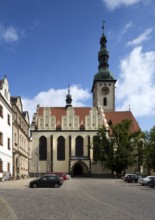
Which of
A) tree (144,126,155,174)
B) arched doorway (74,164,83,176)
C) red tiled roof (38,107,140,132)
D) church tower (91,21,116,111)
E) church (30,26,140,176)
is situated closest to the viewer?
tree (144,126,155,174)

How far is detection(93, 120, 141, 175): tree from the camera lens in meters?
72.6

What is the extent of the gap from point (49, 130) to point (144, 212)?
239ft

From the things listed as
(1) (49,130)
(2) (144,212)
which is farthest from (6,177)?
(1) (49,130)

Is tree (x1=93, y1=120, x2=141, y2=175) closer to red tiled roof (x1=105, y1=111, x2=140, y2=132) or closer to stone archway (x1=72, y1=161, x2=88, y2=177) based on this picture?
stone archway (x1=72, y1=161, x2=88, y2=177)

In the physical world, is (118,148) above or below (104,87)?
below

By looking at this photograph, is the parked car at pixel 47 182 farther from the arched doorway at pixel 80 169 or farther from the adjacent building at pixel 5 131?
the arched doorway at pixel 80 169

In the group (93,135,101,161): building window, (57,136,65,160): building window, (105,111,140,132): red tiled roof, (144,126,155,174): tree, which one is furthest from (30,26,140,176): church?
(144,126,155,174): tree

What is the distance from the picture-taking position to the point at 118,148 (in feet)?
241

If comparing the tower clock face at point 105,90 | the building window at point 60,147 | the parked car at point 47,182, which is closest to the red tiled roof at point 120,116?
the tower clock face at point 105,90

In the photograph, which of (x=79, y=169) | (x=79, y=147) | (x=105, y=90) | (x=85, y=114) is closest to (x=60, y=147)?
(x=79, y=147)

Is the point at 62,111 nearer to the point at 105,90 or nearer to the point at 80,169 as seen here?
the point at 80,169

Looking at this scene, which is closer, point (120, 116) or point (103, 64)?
point (120, 116)

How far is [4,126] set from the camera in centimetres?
4759

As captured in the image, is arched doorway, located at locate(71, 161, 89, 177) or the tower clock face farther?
the tower clock face
